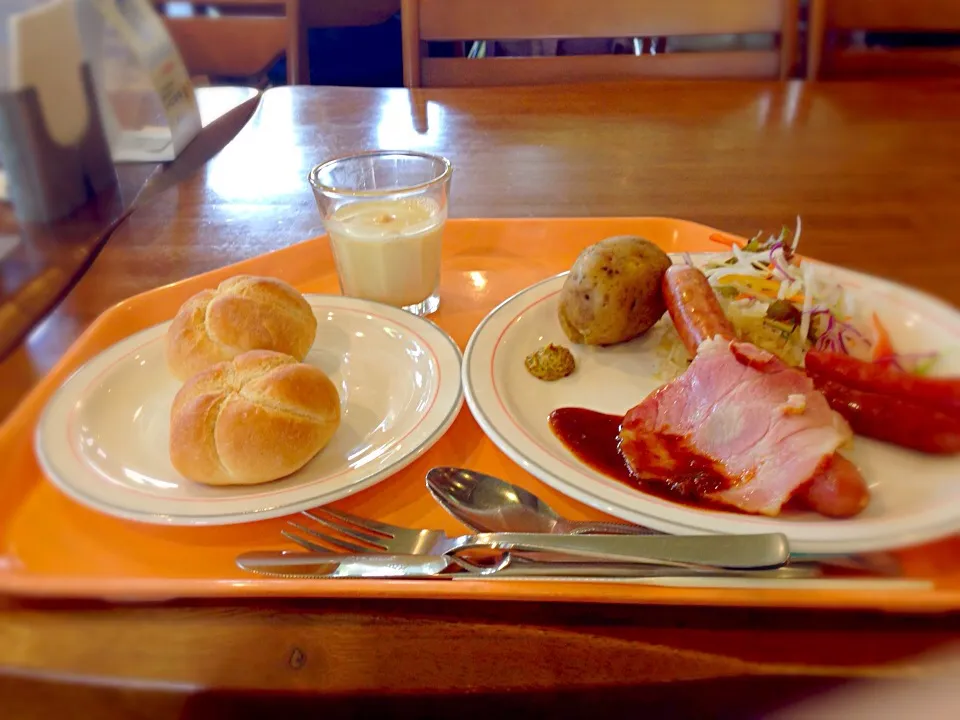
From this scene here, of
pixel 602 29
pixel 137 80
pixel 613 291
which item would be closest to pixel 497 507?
pixel 613 291

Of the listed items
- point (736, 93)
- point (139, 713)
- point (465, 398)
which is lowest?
point (139, 713)

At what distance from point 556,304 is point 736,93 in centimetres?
166

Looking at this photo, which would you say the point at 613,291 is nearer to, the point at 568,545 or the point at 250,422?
the point at 568,545

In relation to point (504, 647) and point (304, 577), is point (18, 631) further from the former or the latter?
point (504, 647)

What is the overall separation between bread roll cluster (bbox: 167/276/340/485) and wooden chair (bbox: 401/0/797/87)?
2.01 metres

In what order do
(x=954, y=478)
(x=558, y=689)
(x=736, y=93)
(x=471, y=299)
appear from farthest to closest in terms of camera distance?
1. (x=736, y=93)
2. (x=471, y=299)
3. (x=954, y=478)
4. (x=558, y=689)

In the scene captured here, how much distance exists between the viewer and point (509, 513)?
95 cm

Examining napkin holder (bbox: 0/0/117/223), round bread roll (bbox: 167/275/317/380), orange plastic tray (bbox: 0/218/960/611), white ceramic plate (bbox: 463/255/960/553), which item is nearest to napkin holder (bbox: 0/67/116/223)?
napkin holder (bbox: 0/0/117/223)

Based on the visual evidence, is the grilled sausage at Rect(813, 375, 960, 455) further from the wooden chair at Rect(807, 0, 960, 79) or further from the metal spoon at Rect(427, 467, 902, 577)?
the wooden chair at Rect(807, 0, 960, 79)

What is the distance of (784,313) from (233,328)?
1.06 meters

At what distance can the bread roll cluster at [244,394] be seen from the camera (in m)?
1.00

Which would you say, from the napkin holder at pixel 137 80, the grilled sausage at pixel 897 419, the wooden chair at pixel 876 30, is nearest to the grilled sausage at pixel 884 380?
the grilled sausage at pixel 897 419

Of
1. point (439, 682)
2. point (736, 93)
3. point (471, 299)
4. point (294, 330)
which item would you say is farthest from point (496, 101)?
point (439, 682)

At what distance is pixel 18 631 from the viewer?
0.83 m
